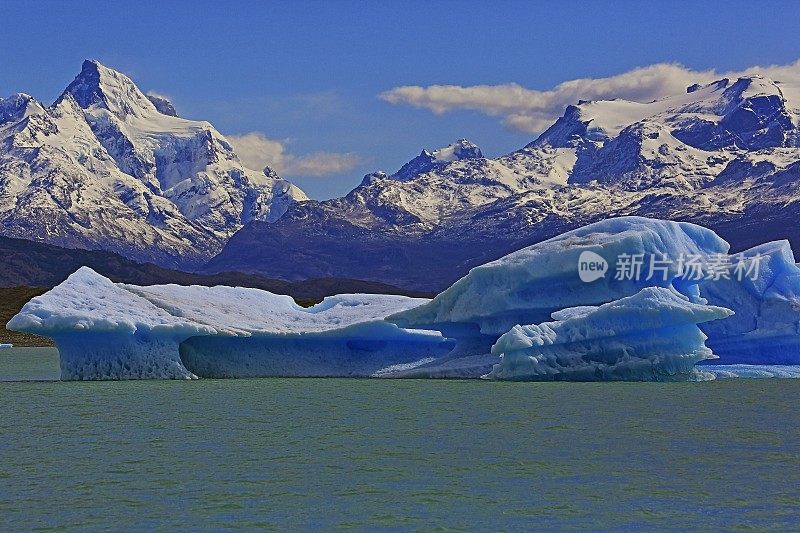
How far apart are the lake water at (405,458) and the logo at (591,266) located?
367 centimetres

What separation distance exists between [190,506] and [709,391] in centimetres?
2143

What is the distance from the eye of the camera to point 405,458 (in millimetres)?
22500

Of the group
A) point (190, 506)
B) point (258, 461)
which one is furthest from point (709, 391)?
point (190, 506)

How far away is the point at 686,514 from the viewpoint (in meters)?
17.4

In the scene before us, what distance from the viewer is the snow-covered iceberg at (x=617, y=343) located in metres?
34.9

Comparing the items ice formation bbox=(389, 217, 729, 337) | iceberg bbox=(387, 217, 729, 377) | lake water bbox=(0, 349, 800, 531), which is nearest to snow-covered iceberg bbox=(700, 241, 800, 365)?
iceberg bbox=(387, 217, 729, 377)

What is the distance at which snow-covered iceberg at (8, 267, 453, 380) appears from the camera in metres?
36.8

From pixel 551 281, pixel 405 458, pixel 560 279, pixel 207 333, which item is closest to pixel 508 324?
pixel 551 281

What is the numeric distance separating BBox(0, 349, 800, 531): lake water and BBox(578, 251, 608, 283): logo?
144 inches

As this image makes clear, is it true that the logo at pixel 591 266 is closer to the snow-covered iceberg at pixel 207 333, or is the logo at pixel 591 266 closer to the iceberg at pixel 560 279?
the iceberg at pixel 560 279

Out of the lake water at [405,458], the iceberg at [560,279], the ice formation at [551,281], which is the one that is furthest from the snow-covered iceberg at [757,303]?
the lake water at [405,458]

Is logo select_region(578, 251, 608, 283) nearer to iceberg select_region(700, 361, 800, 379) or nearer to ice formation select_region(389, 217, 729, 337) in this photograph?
ice formation select_region(389, 217, 729, 337)

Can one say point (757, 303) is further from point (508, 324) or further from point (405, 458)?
point (405, 458)

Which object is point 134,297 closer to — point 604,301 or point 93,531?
point 604,301
